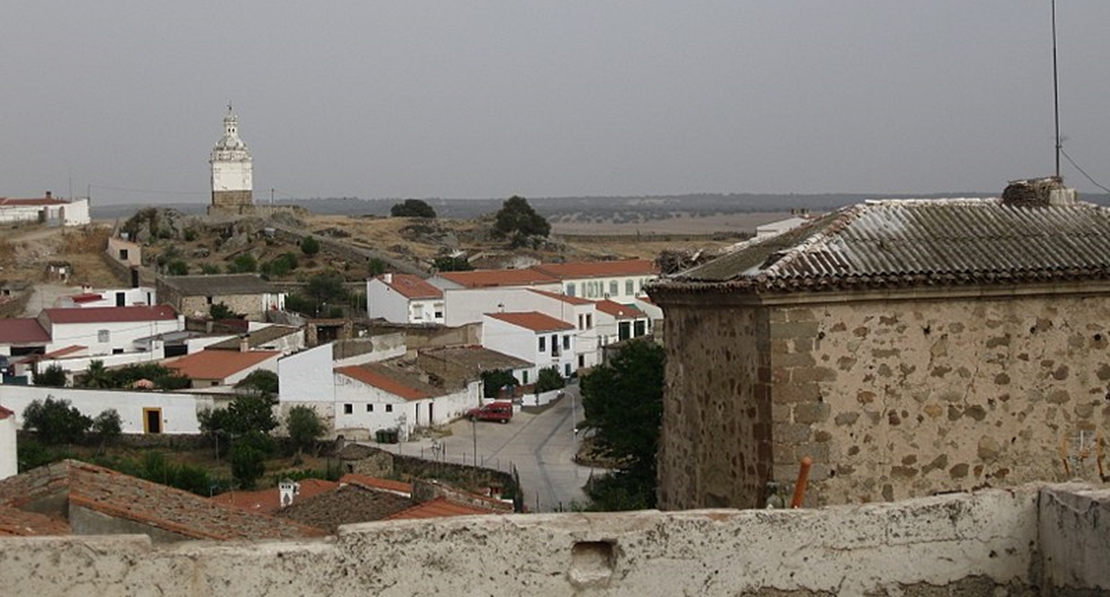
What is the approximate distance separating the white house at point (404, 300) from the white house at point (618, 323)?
6.79 m

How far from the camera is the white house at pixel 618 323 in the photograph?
67500 mm

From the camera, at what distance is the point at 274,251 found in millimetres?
88375

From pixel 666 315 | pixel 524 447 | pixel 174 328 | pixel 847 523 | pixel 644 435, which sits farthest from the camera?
pixel 174 328

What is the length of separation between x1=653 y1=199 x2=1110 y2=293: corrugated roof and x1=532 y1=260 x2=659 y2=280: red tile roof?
6387cm

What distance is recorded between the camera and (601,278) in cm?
7762

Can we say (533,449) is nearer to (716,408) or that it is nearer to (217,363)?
(217,363)

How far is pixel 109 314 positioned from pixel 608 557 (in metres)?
57.2

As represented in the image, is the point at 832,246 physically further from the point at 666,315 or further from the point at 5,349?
the point at 5,349

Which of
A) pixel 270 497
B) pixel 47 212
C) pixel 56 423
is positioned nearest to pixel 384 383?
pixel 56 423

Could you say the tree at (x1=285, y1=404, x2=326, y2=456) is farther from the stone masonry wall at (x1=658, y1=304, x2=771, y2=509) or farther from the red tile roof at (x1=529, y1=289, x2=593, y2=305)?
the stone masonry wall at (x1=658, y1=304, x2=771, y2=509)

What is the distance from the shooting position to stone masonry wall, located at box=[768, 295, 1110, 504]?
10031 mm

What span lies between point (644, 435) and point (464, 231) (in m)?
Result: 76.7

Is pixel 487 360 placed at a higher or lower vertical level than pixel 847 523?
lower

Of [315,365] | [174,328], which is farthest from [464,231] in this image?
[315,365]
